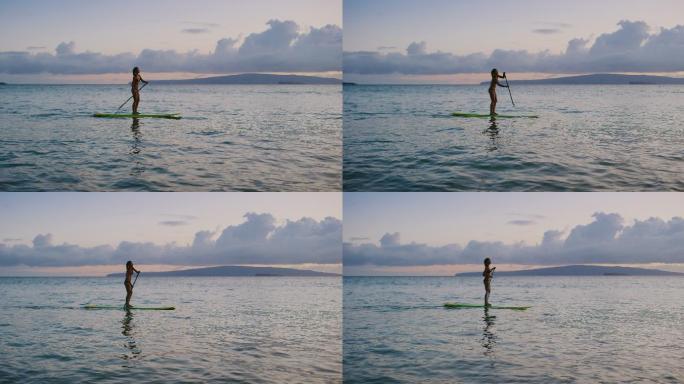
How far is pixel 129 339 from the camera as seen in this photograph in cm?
1414

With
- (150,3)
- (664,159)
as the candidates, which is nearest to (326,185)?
(664,159)

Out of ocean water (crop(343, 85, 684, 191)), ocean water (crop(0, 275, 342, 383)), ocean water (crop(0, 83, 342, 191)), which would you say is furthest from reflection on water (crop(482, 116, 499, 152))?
ocean water (crop(0, 275, 342, 383))

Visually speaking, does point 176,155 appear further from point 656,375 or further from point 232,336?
point 656,375

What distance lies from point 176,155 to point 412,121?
9.09 meters

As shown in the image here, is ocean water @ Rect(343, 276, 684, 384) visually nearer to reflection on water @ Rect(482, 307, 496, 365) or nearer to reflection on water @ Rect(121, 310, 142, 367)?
reflection on water @ Rect(482, 307, 496, 365)

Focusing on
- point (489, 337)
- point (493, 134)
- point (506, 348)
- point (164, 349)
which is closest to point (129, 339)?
point (164, 349)

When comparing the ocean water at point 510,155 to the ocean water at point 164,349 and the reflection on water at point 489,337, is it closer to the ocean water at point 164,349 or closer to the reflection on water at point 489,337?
the reflection on water at point 489,337

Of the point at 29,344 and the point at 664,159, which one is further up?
the point at 664,159

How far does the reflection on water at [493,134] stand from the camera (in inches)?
650

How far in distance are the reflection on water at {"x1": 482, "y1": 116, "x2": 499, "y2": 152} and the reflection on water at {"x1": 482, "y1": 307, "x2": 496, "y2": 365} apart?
4250 mm

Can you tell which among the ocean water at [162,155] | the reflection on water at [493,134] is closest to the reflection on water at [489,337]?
the reflection on water at [493,134]

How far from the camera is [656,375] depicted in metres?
11.2

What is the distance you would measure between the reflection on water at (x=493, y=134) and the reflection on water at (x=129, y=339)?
9179 mm

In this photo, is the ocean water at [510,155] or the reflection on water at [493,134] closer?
the ocean water at [510,155]
